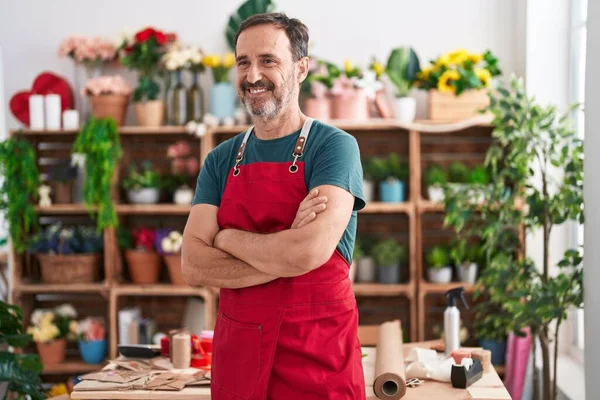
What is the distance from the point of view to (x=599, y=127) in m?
2.79

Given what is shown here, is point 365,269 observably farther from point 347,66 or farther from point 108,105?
point 108,105

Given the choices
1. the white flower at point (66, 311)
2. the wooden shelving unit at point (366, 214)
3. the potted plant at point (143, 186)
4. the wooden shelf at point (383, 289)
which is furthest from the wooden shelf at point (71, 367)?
the wooden shelf at point (383, 289)

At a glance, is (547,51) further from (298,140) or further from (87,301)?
(87,301)

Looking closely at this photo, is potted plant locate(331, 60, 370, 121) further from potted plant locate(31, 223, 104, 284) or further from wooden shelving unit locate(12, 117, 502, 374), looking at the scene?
potted plant locate(31, 223, 104, 284)

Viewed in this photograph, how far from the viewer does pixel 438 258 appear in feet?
15.1

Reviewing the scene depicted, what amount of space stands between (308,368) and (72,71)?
3670 mm

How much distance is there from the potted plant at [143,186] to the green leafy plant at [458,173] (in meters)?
1.80

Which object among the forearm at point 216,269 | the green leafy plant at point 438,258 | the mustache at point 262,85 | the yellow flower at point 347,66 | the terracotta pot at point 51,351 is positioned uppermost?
the yellow flower at point 347,66

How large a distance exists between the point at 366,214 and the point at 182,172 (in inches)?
47.6

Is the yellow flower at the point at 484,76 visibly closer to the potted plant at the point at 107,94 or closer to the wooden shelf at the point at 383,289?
the wooden shelf at the point at 383,289

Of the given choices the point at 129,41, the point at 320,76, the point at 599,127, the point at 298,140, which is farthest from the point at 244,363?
the point at 129,41

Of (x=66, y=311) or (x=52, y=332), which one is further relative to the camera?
(x=66, y=311)

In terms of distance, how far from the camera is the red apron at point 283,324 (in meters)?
2.11

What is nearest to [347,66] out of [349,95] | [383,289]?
[349,95]
